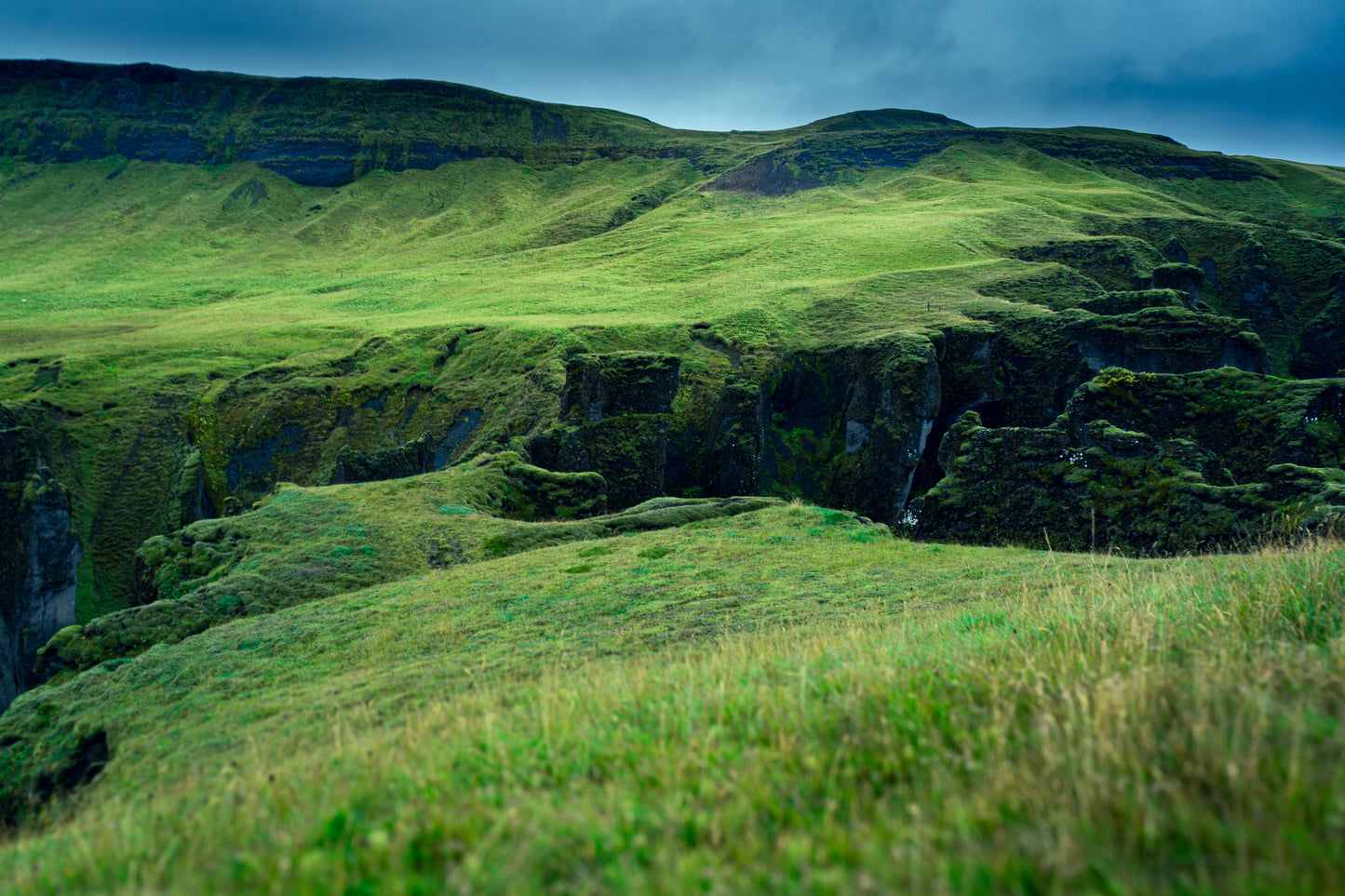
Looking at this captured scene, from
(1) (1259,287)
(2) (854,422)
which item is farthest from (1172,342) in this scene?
(1) (1259,287)

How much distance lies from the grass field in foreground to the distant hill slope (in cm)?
2137

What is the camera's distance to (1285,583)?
5504 mm

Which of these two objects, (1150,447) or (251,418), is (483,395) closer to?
(251,418)

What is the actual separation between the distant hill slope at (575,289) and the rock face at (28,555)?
23.8 ft

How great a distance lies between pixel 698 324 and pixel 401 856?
56018mm

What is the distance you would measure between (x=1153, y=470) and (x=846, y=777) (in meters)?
17.1

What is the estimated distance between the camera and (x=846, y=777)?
10.8ft

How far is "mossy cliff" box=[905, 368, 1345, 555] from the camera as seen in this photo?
14773 mm

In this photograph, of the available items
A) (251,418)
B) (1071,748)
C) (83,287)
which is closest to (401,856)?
(1071,748)

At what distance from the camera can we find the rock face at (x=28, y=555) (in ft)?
90.0

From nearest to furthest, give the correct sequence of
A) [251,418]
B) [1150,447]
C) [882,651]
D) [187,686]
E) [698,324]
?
[882,651] < [187,686] < [1150,447] < [251,418] < [698,324]

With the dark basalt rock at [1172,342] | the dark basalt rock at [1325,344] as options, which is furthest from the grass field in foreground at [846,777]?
the dark basalt rock at [1325,344]

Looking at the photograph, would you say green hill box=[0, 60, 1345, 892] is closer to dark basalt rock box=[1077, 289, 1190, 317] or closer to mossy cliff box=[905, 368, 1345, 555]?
mossy cliff box=[905, 368, 1345, 555]

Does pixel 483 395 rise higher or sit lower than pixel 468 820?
lower
